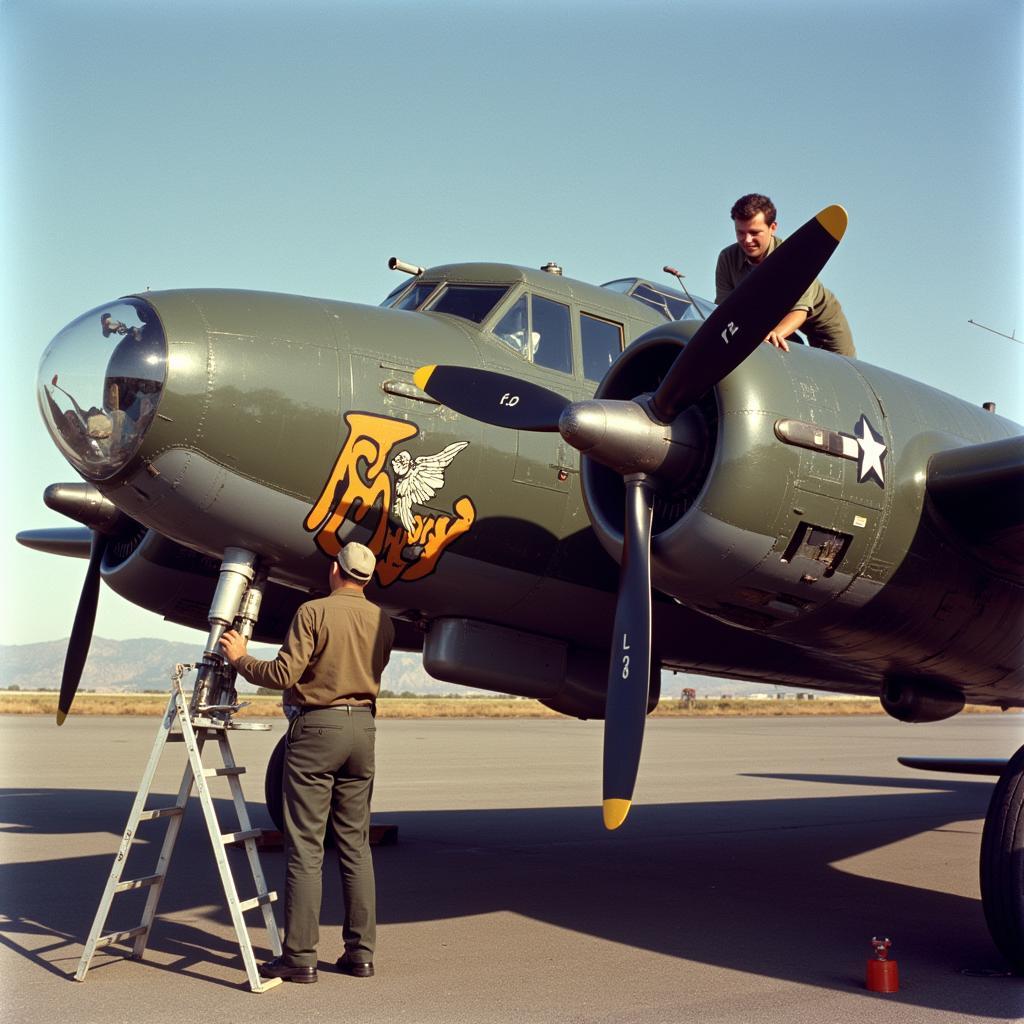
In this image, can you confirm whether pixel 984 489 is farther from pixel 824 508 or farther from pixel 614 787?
pixel 614 787

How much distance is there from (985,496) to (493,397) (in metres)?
3.22

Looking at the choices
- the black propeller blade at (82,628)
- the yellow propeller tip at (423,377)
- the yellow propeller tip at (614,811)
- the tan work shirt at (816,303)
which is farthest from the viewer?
the black propeller blade at (82,628)

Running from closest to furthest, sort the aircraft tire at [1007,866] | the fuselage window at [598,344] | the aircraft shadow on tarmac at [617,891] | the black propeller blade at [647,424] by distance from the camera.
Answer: the aircraft tire at [1007,866], the aircraft shadow on tarmac at [617,891], the black propeller blade at [647,424], the fuselage window at [598,344]

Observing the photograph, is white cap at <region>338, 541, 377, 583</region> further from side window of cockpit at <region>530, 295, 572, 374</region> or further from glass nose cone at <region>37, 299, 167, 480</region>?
side window of cockpit at <region>530, 295, 572, 374</region>

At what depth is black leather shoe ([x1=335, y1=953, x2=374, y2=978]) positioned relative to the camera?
19.6 ft

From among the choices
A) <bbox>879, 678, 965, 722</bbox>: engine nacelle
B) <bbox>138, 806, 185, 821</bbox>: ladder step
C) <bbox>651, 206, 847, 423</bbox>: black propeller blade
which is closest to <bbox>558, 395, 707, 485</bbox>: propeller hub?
<bbox>651, 206, 847, 423</bbox>: black propeller blade

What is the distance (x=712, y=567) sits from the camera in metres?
6.93

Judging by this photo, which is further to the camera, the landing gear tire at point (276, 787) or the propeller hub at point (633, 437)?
the landing gear tire at point (276, 787)

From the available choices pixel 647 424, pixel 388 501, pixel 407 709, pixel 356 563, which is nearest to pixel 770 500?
pixel 647 424

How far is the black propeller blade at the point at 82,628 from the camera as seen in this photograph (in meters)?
11.1

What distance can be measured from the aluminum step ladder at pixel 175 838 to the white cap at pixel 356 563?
3.68 feet

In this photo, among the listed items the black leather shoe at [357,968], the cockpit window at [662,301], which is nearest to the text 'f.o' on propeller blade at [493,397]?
the cockpit window at [662,301]

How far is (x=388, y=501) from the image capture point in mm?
7867

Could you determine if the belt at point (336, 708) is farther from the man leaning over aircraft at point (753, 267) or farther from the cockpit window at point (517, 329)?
the cockpit window at point (517, 329)
